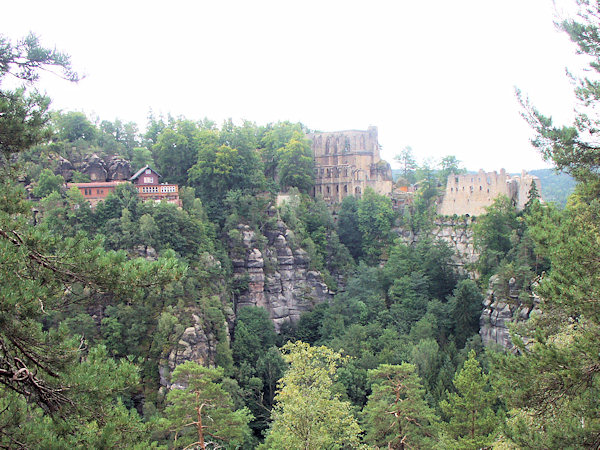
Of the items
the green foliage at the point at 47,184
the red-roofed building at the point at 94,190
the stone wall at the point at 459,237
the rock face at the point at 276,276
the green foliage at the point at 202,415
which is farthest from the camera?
the stone wall at the point at 459,237

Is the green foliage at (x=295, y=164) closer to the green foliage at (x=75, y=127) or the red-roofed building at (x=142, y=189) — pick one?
the red-roofed building at (x=142, y=189)

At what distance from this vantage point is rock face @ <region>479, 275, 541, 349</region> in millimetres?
30084

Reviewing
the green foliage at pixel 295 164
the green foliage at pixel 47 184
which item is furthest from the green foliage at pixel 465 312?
the green foliage at pixel 47 184

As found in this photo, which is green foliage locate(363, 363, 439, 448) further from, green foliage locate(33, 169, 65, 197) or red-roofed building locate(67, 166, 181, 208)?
green foliage locate(33, 169, 65, 197)

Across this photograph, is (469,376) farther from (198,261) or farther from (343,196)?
(343,196)

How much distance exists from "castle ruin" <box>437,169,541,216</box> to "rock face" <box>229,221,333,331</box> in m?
12.0

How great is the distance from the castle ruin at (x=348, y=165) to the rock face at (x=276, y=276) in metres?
9.27

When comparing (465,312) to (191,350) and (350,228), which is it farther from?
(191,350)

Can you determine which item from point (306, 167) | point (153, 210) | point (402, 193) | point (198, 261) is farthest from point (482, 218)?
point (153, 210)

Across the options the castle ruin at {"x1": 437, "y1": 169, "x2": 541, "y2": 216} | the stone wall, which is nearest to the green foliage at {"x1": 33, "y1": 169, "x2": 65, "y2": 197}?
the stone wall

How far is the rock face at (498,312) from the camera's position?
30084mm

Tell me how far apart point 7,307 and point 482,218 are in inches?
1350

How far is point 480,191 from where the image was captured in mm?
40031

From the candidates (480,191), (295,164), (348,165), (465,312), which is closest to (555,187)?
(348,165)
